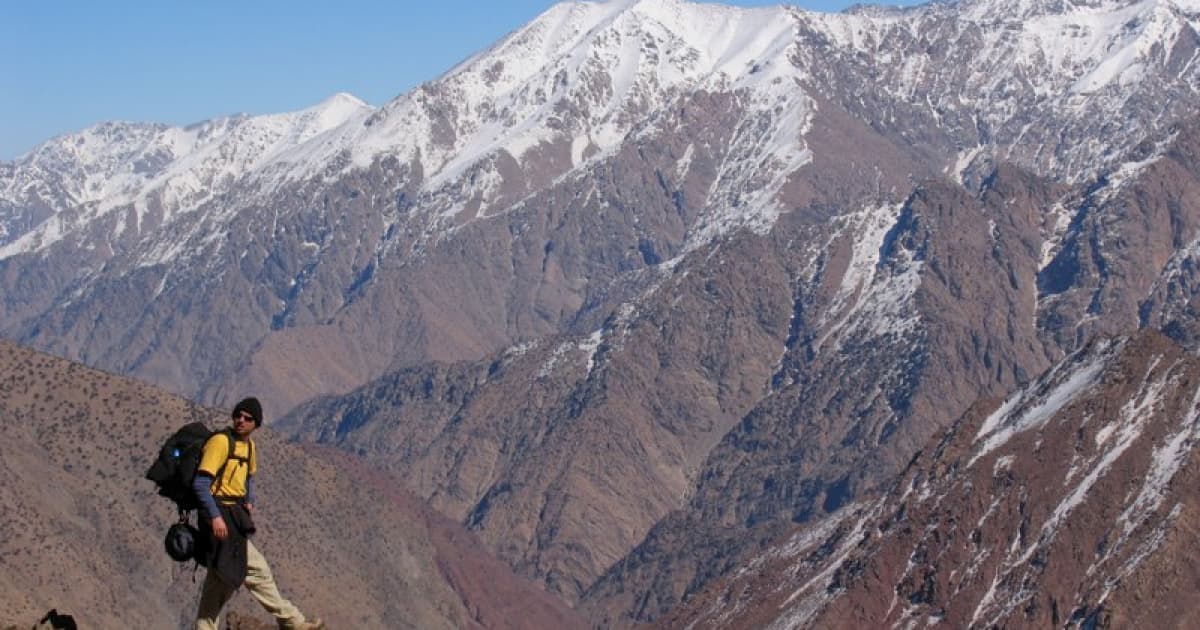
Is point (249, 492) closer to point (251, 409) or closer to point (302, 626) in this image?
point (251, 409)

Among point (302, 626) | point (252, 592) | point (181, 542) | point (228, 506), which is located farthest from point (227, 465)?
point (302, 626)

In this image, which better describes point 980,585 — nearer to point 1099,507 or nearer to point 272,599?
point 1099,507

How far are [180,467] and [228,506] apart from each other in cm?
129

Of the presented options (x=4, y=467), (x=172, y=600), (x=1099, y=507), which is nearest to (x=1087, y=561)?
(x=1099, y=507)

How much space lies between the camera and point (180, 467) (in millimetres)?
41781

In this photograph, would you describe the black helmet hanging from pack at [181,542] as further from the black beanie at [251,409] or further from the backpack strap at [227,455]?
the black beanie at [251,409]

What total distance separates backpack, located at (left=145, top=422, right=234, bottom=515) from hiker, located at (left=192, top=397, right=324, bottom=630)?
18cm

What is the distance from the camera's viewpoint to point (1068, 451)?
19938cm

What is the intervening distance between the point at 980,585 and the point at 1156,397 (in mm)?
24053

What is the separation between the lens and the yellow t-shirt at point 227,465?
4172 centimetres

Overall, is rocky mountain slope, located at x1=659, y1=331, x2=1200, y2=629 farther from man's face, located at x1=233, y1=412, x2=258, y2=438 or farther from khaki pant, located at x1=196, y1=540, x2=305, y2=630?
man's face, located at x1=233, y1=412, x2=258, y2=438

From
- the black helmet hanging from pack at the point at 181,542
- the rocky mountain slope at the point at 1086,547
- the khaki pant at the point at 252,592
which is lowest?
the rocky mountain slope at the point at 1086,547


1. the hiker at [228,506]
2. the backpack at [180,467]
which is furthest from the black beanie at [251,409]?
the backpack at [180,467]

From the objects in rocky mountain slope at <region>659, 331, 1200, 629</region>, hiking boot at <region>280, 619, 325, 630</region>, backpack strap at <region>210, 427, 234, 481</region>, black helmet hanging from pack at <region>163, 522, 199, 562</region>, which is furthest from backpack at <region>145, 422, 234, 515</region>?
rocky mountain slope at <region>659, 331, 1200, 629</region>
